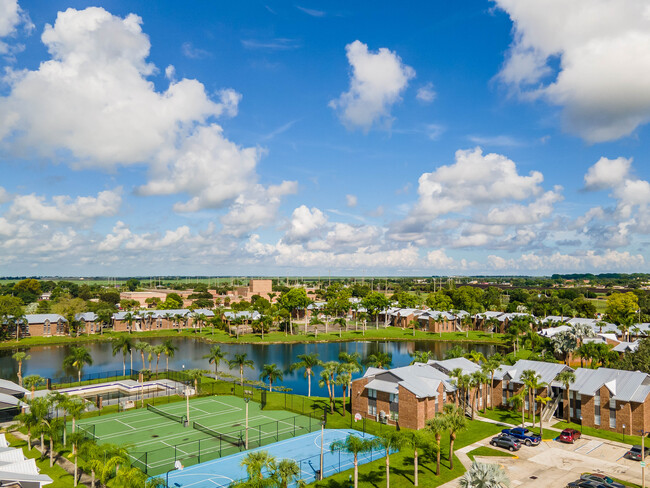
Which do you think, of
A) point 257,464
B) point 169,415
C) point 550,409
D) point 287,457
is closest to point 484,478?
point 257,464

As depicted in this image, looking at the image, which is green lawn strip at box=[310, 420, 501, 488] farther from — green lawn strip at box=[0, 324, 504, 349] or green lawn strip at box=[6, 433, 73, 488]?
green lawn strip at box=[0, 324, 504, 349]

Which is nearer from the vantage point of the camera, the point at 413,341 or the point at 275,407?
the point at 275,407

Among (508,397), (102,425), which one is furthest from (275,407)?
(508,397)

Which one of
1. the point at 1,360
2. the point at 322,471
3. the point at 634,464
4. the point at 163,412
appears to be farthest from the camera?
the point at 1,360

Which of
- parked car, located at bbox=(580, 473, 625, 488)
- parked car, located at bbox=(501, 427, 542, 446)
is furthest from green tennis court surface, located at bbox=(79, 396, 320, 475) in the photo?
parked car, located at bbox=(580, 473, 625, 488)

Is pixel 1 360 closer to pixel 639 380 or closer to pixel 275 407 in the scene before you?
pixel 275 407

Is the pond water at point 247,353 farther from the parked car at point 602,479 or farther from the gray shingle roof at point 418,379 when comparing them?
the parked car at point 602,479

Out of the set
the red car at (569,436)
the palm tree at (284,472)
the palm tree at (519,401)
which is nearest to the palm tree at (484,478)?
the palm tree at (284,472)
